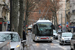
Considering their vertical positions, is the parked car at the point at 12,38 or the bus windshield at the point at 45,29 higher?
the parked car at the point at 12,38

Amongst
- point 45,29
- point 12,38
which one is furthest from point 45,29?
point 12,38

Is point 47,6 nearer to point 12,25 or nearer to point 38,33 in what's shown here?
point 38,33

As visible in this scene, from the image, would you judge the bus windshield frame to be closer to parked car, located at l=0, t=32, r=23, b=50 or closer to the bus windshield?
the bus windshield

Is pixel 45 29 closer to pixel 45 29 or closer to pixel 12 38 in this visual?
pixel 45 29

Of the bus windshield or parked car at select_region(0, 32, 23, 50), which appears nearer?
parked car at select_region(0, 32, 23, 50)

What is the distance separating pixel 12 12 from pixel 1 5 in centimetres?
1923

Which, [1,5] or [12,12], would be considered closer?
[12,12]

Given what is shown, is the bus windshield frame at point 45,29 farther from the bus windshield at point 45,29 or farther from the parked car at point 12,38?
the parked car at point 12,38

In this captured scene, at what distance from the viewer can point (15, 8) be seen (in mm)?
19016

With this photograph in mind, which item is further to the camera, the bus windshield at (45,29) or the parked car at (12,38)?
the bus windshield at (45,29)

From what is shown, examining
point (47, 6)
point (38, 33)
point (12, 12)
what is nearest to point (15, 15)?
point (12, 12)

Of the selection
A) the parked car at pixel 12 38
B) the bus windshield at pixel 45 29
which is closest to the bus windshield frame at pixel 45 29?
the bus windshield at pixel 45 29

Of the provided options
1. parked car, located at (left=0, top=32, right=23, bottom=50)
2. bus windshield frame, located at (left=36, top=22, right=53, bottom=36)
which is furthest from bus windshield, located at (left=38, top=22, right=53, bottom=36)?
parked car, located at (left=0, top=32, right=23, bottom=50)

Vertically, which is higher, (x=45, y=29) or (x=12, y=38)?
(x=12, y=38)
